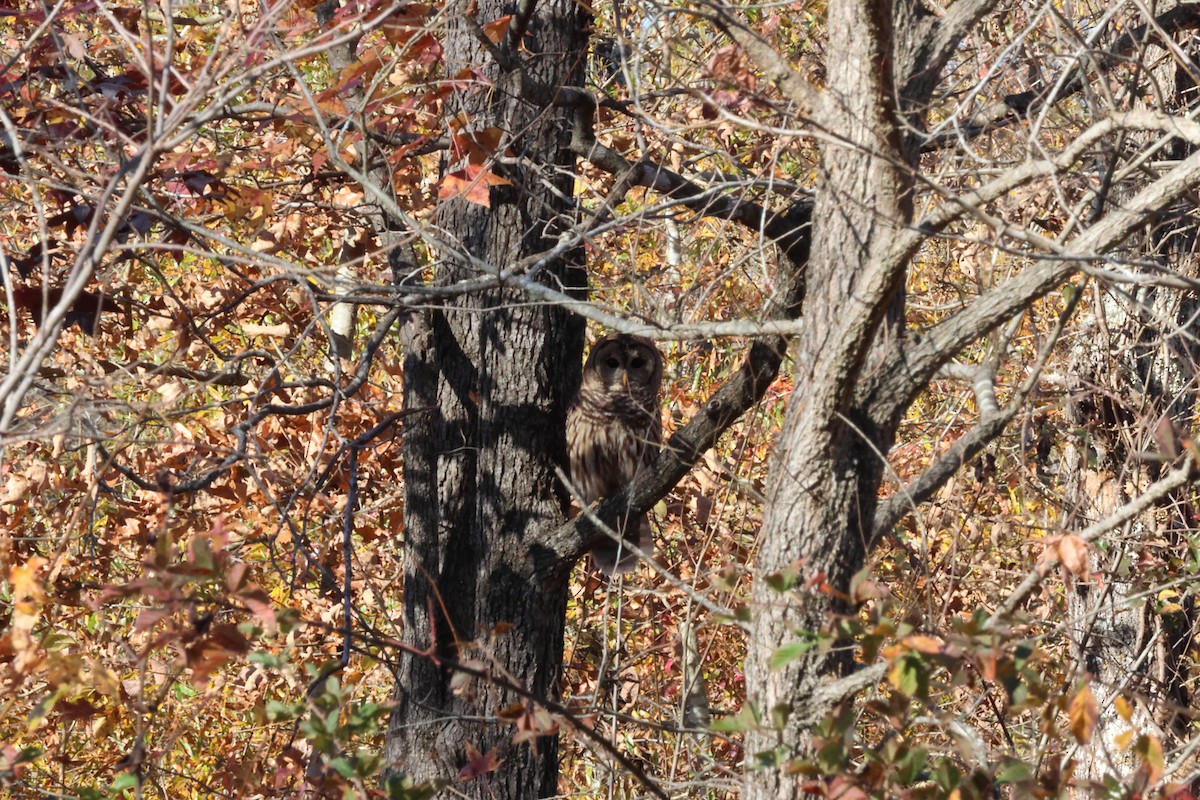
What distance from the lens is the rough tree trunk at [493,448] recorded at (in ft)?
14.3

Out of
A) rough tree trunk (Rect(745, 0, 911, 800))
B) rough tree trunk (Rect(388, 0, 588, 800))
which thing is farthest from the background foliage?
rough tree trunk (Rect(388, 0, 588, 800))

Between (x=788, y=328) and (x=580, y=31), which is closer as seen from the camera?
(x=788, y=328)

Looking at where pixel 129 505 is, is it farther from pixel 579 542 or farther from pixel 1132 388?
pixel 1132 388

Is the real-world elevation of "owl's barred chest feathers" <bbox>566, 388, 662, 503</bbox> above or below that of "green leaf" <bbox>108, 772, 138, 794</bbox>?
above

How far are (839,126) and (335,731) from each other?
6.04 ft

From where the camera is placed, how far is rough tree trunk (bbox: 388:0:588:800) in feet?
14.3

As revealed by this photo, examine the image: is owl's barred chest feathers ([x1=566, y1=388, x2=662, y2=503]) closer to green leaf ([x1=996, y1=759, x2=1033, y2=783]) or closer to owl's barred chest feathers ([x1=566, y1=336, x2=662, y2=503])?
owl's barred chest feathers ([x1=566, y1=336, x2=662, y2=503])

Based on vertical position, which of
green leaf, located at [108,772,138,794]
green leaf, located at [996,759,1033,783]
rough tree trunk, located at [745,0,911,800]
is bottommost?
green leaf, located at [108,772,138,794]

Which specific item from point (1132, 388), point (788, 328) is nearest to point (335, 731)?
point (788, 328)

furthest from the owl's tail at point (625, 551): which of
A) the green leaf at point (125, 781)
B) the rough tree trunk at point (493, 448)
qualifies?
the green leaf at point (125, 781)

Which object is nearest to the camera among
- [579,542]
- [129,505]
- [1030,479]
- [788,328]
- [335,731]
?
[335,731]

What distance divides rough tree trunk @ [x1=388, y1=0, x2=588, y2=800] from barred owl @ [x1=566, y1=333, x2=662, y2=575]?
1326mm

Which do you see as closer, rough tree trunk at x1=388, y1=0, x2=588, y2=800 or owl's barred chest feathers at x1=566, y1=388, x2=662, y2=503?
rough tree trunk at x1=388, y1=0, x2=588, y2=800

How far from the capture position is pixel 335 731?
2232 millimetres
